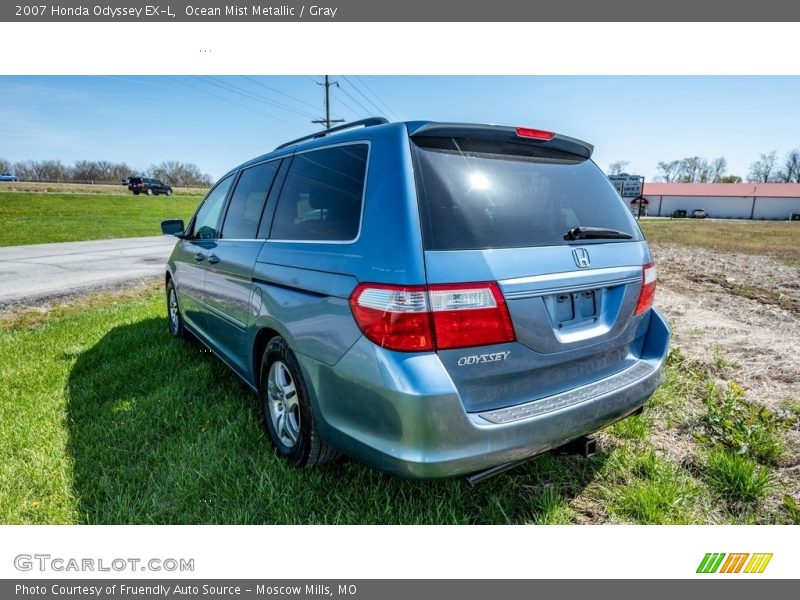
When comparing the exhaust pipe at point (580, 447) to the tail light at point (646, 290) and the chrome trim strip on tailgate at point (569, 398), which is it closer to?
the chrome trim strip on tailgate at point (569, 398)

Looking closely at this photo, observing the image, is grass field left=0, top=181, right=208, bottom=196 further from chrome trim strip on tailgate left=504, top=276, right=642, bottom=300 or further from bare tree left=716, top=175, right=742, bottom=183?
bare tree left=716, top=175, right=742, bottom=183

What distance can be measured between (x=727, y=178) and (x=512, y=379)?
4242 inches

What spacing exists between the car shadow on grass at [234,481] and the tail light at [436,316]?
3.25ft

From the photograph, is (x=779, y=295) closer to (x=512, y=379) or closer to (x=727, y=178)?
(x=512, y=379)

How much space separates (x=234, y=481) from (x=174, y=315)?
3.31 meters

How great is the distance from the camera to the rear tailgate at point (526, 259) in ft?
6.01

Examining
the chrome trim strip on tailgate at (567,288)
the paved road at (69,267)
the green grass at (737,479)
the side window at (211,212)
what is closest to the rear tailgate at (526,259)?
the chrome trim strip on tailgate at (567,288)

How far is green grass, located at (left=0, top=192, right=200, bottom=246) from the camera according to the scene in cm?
1697

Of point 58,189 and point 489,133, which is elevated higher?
point 58,189

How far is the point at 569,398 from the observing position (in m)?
2.04

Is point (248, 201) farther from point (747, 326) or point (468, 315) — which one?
point (747, 326)

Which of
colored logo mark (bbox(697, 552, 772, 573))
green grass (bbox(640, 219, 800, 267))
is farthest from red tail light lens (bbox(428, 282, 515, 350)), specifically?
green grass (bbox(640, 219, 800, 267))

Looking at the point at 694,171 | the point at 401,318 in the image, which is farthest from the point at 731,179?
the point at 401,318

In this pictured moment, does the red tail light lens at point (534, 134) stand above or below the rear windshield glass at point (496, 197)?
above
